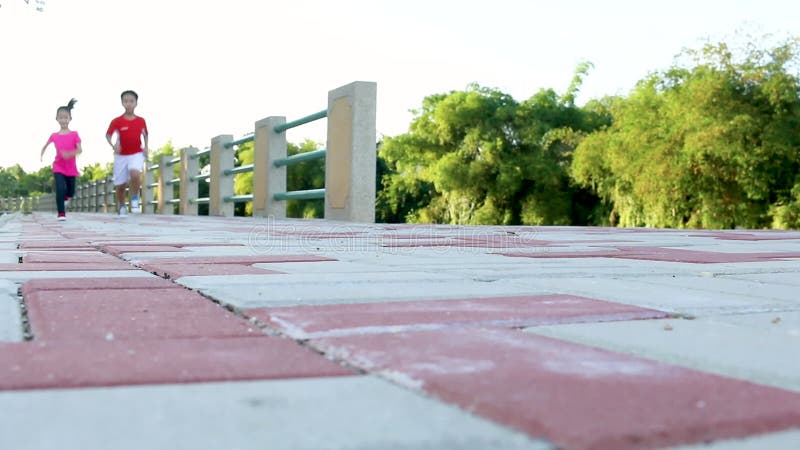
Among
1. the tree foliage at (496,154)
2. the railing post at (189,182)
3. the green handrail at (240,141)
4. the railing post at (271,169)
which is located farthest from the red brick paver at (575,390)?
the tree foliage at (496,154)

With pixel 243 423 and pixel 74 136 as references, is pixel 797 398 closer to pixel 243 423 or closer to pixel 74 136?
pixel 243 423

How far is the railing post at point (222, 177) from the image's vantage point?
37.3 ft

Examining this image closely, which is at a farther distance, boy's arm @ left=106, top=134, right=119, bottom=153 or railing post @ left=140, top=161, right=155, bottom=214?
railing post @ left=140, top=161, right=155, bottom=214

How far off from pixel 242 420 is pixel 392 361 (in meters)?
0.26

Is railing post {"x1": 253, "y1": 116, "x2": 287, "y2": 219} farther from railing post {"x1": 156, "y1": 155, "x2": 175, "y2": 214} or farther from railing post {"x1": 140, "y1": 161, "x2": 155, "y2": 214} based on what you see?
railing post {"x1": 140, "y1": 161, "x2": 155, "y2": 214}

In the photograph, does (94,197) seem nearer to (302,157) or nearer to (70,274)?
(302,157)

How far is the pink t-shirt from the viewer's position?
7988mm

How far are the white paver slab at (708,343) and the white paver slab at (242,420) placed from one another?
36 cm

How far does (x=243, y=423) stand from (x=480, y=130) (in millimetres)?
29146

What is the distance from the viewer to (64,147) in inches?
315

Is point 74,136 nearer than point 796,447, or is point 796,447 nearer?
point 796,447

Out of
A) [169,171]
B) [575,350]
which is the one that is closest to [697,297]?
[575,350]

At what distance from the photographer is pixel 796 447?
0.58 metres

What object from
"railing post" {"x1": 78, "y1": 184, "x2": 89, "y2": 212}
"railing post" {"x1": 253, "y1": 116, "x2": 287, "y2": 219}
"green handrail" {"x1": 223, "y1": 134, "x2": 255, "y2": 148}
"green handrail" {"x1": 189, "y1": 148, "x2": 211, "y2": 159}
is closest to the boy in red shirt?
"railing post" {"x1": 253, "y1": 116, "x2": 287, "y2": 219}
